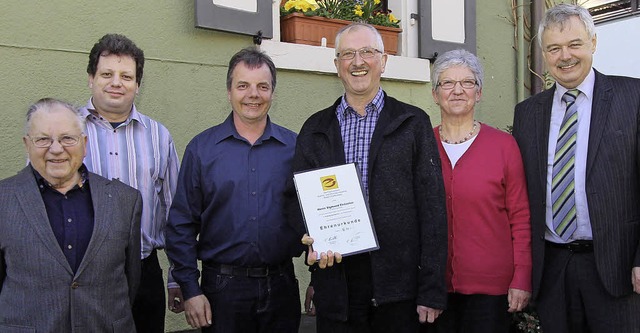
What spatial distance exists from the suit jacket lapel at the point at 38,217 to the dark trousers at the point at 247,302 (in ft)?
2.49

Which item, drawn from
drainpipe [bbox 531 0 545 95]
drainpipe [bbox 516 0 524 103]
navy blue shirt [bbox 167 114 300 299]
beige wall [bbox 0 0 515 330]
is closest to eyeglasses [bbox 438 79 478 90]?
navy blue shirt [bbox 167 114 300 299]

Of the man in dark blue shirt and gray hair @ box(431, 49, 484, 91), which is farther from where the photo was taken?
gray hair @ box(431, 49, 484, 91)

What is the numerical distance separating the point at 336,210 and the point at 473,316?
2.82 feet

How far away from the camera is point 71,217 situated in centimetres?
263

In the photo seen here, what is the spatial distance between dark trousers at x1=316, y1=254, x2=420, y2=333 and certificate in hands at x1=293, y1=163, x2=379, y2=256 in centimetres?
14

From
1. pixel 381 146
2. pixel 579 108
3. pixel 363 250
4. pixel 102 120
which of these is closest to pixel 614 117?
pixel 579 108

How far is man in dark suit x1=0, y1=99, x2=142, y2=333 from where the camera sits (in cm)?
250

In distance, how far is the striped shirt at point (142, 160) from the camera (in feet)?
10.2

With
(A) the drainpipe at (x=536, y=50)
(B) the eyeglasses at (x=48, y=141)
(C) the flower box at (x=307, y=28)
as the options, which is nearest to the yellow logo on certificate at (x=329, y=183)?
(B) the eyeglasses at (x=48, y=141)

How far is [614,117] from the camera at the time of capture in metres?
2.94

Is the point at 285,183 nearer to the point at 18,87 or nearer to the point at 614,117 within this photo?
the point at 614,117

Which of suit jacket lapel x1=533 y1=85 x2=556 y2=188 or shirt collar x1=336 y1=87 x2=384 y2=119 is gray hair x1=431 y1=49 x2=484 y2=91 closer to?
suit jacket lapel x1=533 y1=85 x2=556 y2=188

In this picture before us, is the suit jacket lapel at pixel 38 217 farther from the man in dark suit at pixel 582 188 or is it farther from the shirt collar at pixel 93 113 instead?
the man in dark suit at pixel 582 188
